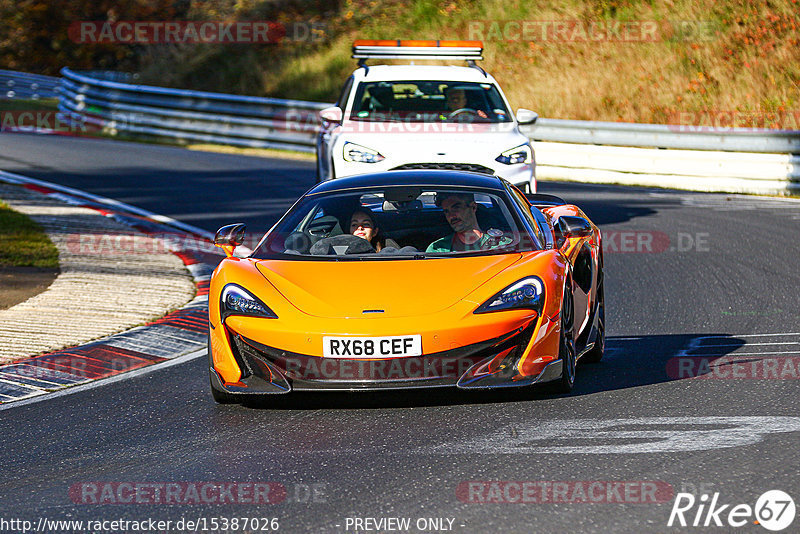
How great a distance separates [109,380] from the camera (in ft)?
26.2

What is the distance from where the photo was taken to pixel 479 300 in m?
6.54

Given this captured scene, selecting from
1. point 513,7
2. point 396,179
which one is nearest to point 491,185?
point 396,179

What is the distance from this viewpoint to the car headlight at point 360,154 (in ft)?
42.2

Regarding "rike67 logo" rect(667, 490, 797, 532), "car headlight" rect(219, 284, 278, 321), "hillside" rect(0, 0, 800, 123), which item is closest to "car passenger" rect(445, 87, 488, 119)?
"car headlight" rect(219, 284, 278, 321)

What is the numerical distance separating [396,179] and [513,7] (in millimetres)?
26221

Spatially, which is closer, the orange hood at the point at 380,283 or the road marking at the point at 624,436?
the road marking at the point at 624,436

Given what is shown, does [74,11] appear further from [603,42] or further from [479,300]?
[479,300]

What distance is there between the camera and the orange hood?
21.5 feet
